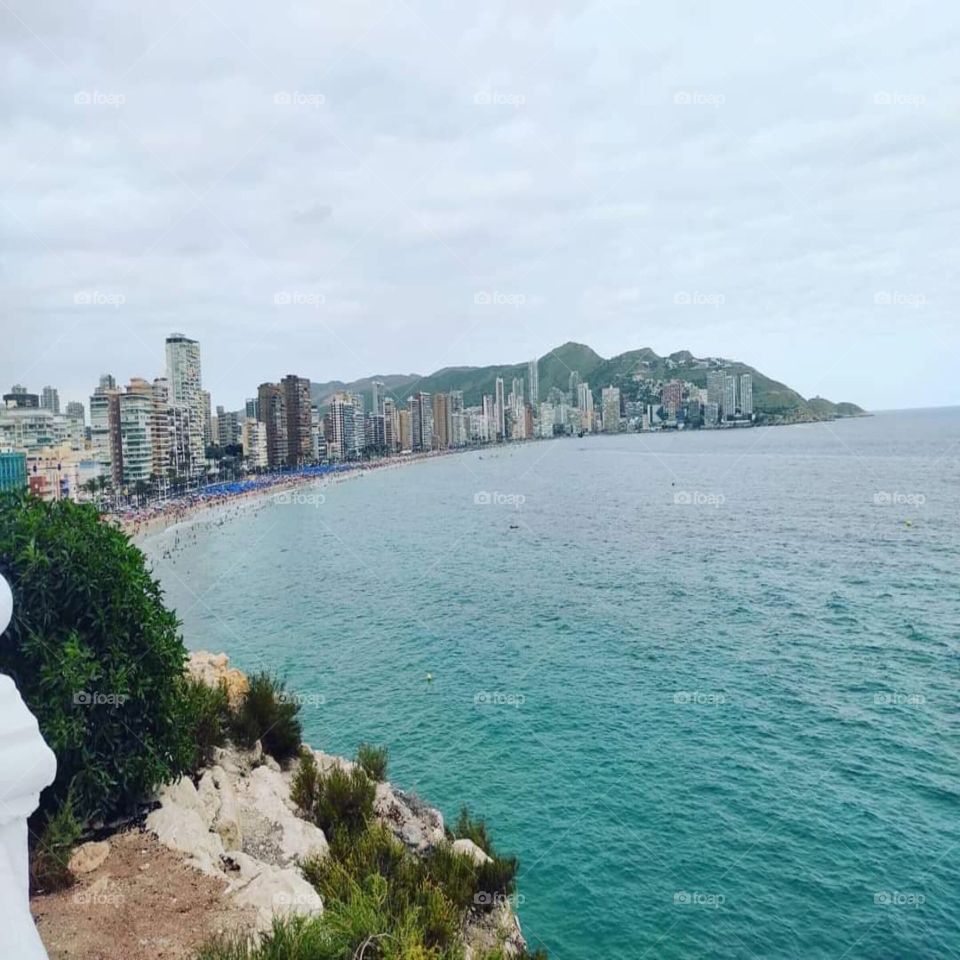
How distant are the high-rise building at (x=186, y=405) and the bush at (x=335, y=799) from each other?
99.6 meters

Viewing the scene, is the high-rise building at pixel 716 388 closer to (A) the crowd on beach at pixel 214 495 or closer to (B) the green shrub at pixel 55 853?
(A) the crowd on beach at pixel 214 495

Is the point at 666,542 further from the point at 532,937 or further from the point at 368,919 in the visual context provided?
the point at 368,919

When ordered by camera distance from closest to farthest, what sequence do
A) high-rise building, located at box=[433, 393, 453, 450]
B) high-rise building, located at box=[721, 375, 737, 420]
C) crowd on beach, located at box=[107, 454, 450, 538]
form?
crowd on beach, located at box=[107, 454, 450, 538] < high-rise building, located at box=[721, 375, 737, 420] < high-rise building, located at box=[433, 393, 453, 450]

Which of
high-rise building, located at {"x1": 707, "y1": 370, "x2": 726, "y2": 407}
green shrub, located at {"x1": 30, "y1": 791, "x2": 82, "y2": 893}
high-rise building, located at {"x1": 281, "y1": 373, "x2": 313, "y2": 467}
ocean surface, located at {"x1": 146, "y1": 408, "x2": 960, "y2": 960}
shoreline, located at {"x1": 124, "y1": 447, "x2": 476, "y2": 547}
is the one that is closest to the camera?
green shrub, located at {"x1": 30, "y1": 791, "x2": 82, "y2": 893}

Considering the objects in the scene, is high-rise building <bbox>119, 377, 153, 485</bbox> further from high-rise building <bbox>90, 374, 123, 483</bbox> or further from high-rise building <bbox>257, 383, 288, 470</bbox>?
high-rise building <bbox>257, 383, 288, 470</bbox>

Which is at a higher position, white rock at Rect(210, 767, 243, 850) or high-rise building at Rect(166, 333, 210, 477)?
high-rise building at Rect(166, 333, 210, 477)

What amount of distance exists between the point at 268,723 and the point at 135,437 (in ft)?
306

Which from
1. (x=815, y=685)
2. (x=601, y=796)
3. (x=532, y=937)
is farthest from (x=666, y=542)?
(x=532, y=937)

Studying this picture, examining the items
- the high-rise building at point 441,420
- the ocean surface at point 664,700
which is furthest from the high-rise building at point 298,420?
the ocean surface at point 664,700

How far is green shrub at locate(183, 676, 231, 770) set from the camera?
10633 mm

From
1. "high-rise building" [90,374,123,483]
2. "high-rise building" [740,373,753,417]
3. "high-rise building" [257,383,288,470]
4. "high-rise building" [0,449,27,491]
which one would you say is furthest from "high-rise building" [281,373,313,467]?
"high-rise building" [740,373,753,417]

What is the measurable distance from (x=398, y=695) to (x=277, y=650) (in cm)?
766

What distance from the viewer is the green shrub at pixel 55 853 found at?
7023 mm

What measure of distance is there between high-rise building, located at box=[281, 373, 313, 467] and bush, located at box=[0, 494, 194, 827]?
132687 mm
